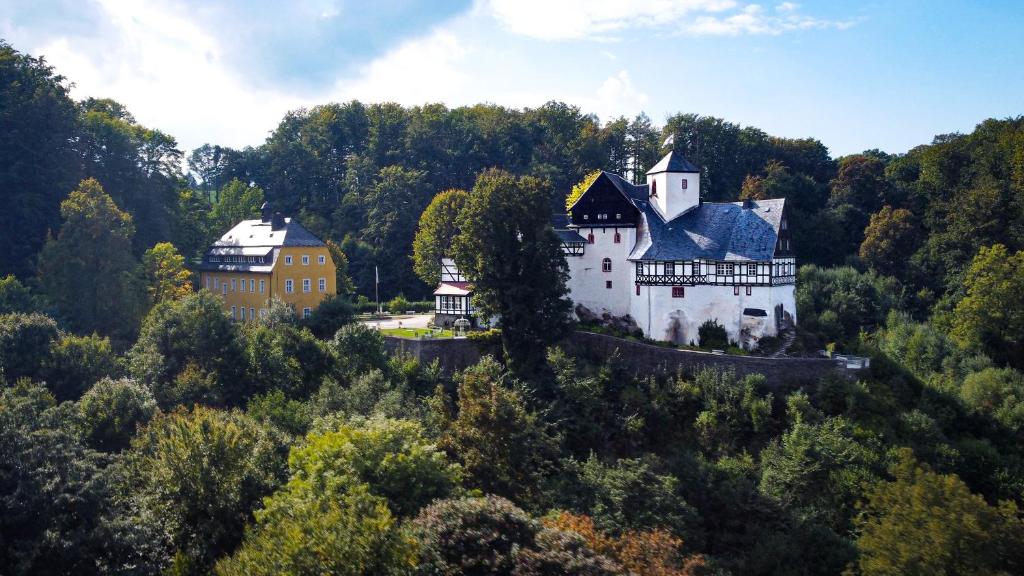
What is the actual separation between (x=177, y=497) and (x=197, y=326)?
14.2 m

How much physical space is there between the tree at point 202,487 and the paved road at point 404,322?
18758 mm

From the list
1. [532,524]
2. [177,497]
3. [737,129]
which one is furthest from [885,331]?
[177,497]

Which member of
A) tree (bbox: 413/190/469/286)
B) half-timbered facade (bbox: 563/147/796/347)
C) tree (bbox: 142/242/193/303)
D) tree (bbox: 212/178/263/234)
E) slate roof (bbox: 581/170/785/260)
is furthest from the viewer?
tree (bbox: 212/178/263/234)

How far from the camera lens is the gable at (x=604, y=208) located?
128ft

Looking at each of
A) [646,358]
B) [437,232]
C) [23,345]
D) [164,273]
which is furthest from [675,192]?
[23,345]

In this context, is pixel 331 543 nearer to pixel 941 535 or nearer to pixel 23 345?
pixel 941 535

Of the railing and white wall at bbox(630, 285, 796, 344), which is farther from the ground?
the railing

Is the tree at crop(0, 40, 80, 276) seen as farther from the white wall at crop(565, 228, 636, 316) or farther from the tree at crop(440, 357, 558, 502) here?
the tree at crop(440, 357, 558, 502)

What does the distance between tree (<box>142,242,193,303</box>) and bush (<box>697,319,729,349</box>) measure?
26.2 metres

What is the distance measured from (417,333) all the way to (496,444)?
45.3 feet

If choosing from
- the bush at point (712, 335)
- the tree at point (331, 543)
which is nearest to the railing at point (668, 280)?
the bush at point (712, 335)

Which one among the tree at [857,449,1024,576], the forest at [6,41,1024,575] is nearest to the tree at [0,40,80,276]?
the forest at [6,41,1024,575]

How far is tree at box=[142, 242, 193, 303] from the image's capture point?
4538 centimetres

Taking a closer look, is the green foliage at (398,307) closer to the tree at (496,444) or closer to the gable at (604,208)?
the gable at (604,208)
